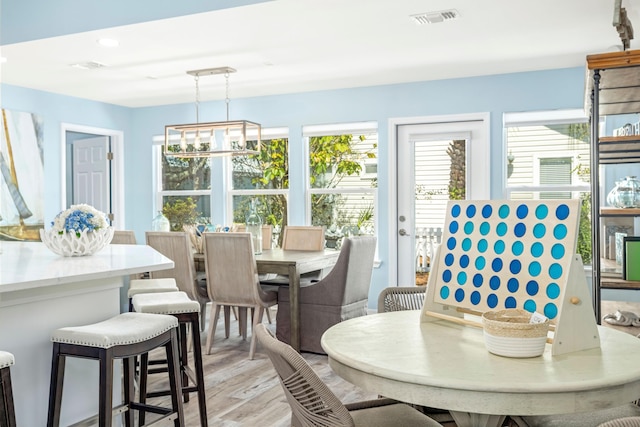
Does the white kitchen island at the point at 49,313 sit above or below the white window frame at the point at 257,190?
below

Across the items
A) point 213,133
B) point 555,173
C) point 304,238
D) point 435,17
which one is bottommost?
point 304,238

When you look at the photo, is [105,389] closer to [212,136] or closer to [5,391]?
[5,391]

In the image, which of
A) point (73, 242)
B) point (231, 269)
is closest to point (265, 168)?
point (231, 269)

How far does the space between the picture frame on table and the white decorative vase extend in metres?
2.53

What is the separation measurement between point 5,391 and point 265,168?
15.8 feet

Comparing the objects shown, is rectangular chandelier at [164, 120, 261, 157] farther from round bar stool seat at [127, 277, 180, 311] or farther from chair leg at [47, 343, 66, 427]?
chair leg at [47, 343, 66, 427]

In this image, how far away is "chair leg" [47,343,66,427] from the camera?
212 centimetres

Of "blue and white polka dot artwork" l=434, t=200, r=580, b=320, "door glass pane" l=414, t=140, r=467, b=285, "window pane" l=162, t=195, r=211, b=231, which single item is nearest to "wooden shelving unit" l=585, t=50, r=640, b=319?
"blue and white polka dot artwork" l=434, t=200, r=580, b=320

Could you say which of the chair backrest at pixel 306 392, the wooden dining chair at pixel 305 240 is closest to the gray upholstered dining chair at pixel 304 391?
the chair backrest at pixel 306 392

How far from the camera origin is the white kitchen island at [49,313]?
2.17 m

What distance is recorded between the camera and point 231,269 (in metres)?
4.33

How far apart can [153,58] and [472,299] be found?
371 cm

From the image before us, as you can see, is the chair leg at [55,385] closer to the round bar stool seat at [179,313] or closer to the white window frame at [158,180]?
the round bar stool seat at [179,313]

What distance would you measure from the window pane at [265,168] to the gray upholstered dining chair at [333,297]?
2155 millimetres
